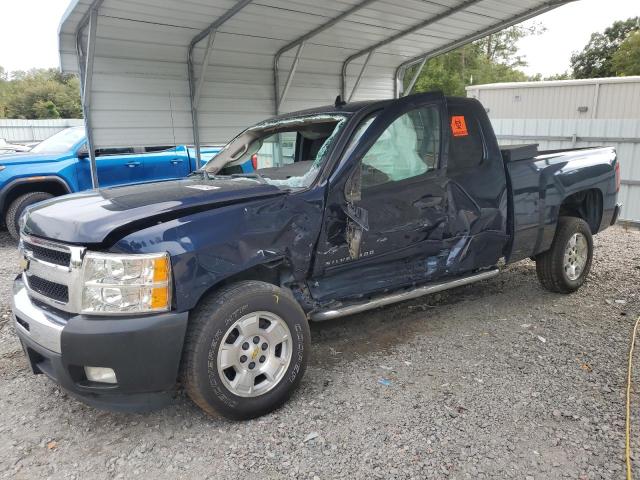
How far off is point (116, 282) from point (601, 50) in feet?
176

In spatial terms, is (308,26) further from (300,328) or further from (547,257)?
(300,328)

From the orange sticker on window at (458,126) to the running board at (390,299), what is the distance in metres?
1.25

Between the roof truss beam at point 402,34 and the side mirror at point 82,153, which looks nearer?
the roof truss beam at point 402,34

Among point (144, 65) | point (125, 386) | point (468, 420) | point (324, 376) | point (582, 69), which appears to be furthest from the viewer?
point (582, 69)

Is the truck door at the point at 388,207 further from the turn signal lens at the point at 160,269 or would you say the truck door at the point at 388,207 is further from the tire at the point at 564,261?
the tire at the point at 564,261

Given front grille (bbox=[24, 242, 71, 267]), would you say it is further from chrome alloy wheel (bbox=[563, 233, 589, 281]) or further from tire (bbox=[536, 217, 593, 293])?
chrome alloy wheel (bbox=[563, 233, 589, 281])

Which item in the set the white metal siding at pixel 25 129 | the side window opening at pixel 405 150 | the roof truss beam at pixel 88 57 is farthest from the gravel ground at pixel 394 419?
the white metal siding at pixel 25 129

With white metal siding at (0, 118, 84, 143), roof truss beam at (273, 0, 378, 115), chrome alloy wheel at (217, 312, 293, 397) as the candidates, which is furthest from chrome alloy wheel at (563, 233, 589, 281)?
white metal siding at (0, 118, 84, 143)

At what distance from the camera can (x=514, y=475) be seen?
2400 mm

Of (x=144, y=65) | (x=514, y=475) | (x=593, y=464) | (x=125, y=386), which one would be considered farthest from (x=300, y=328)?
(x=144, y=65)

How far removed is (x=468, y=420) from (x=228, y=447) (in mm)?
1412

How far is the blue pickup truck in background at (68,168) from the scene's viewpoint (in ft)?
23.8

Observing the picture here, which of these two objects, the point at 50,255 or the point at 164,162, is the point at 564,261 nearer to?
the point at 50,255

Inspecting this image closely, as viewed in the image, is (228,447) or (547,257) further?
(547,257)
